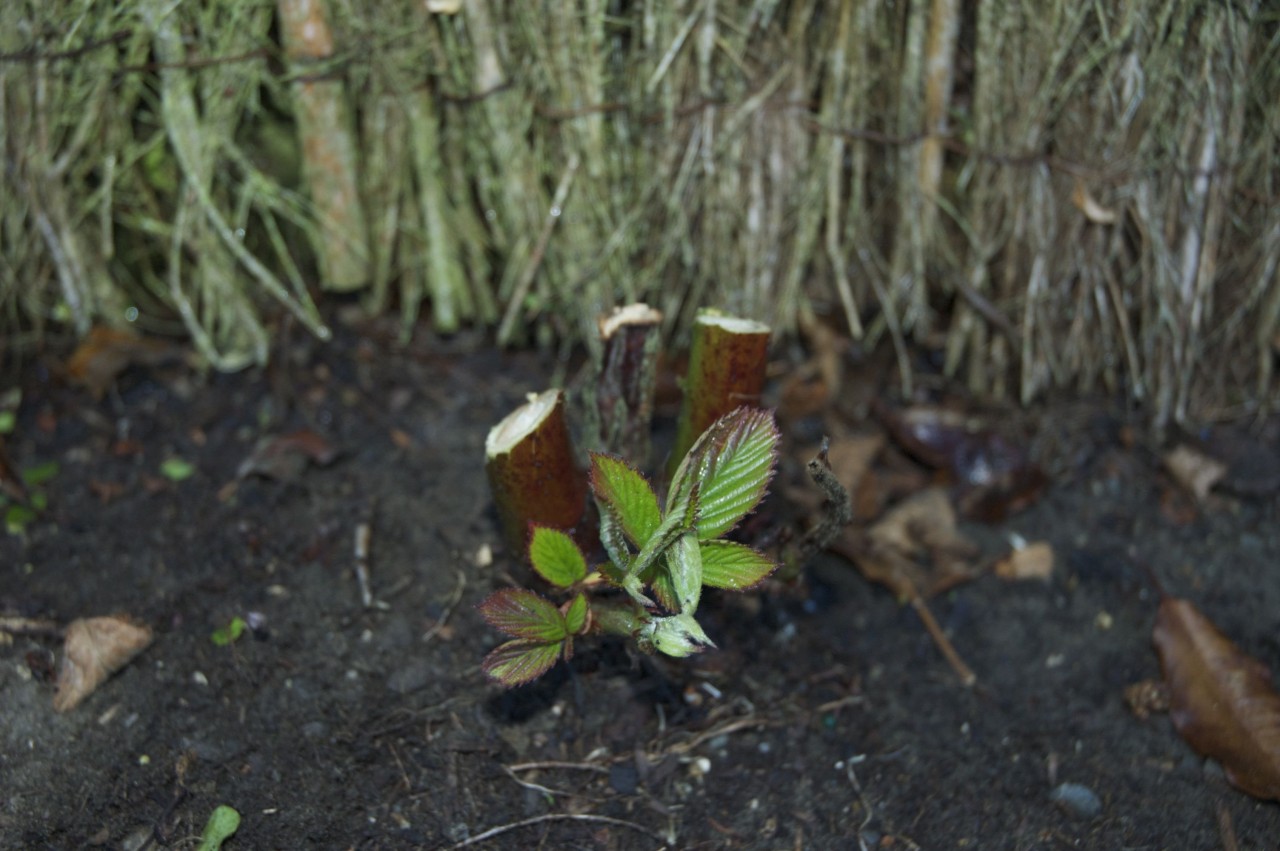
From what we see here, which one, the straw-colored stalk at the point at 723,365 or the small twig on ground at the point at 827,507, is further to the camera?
the straw-colored stalk at the point at 723,365

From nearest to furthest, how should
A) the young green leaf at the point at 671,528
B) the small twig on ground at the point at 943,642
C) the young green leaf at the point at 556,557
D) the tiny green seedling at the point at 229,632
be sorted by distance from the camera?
the young green leaf at the point at 671,528 → the young green leaf at the point at 556,557 → the tiny green seedling at the point at 229,632 → the small twig on ground at the point at 943,642

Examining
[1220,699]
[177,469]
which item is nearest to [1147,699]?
[1220,699]

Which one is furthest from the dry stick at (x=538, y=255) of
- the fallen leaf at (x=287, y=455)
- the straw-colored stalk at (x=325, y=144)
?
the fallen leaf at (x=287, y=455)

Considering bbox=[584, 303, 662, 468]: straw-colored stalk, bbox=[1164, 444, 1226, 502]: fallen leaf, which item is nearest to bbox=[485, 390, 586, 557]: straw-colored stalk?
bbox=[584, 303, 662, 468]: straw-colored stalk

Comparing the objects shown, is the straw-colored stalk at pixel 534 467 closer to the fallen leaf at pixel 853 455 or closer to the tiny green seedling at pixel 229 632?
the tiny green seedling at pixel 229 632

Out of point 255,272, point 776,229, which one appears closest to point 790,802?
point 776,229

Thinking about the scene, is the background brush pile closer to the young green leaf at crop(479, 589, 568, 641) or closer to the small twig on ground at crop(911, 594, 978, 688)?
the small twig on ground at crop(911, 594, 978, 688)

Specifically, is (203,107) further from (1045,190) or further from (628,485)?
(1045,190)
